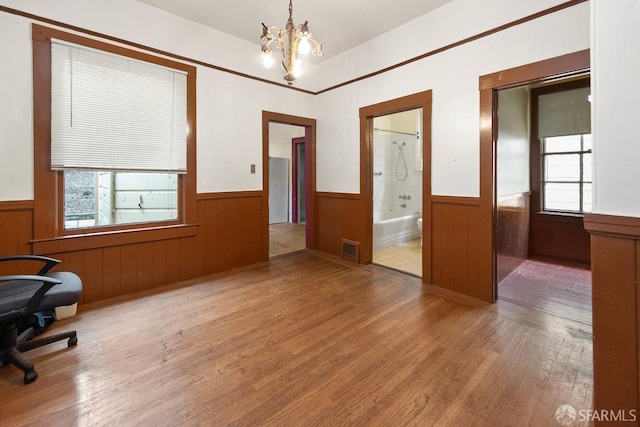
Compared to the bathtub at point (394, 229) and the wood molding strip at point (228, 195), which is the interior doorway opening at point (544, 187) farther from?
the wood molding strip at point (228, 195)

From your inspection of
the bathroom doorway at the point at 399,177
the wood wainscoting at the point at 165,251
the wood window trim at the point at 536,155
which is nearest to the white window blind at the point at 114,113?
the wood wainscoting at the point at 165,251

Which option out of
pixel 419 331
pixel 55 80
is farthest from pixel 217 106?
pixel 419 331

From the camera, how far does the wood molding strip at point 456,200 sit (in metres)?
2.80

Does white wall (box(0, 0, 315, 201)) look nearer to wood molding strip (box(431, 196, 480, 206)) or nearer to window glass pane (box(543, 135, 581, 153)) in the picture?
wood molding strip (box(431, 196, 480, 206))

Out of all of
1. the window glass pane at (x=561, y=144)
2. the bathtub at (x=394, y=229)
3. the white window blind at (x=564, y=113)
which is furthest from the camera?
the bathtub at (x=394, y=229)

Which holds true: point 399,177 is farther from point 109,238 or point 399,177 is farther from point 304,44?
point 109,238

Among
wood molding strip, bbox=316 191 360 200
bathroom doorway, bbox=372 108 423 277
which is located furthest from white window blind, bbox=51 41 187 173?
bathroom doorway, bbox=372 108 423 277

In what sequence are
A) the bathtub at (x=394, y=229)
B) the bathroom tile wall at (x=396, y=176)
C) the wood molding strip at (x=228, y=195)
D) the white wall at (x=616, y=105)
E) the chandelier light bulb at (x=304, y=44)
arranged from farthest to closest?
the bathroom tile wall at (x=396, y=176) → the bathtub at (x=394, y=229) → the wood molding strip at (x=228, y=195) → the chandelier light bulb at (x=304, y=44) → the white wall at (x=616, y=105)

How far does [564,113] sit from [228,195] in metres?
4.71

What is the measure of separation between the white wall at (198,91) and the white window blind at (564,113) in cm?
339

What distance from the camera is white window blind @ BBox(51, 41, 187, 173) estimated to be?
8.34ft

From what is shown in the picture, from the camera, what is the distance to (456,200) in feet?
9.65

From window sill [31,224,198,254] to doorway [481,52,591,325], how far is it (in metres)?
3.26

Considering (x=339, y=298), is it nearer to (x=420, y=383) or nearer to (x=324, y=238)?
(x=420, y=383)
